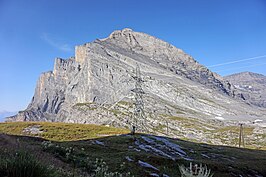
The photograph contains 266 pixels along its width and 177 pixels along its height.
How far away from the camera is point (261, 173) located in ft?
113

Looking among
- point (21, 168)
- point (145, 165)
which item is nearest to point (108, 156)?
point (145, 165)

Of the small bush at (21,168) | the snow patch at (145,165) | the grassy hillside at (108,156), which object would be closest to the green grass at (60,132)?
the grassy hillside at (108,156)

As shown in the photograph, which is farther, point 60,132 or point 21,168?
point 60,132

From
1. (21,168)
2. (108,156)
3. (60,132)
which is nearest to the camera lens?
(21,168)

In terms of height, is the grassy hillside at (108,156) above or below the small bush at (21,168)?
below

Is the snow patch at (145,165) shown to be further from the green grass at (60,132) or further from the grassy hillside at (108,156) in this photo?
the green grass at (60,132)

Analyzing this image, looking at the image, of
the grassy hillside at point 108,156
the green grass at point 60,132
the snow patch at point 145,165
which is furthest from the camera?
the green grass at point 60,132

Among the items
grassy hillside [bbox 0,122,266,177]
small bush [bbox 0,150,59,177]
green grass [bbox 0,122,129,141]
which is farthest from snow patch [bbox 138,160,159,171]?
green grass [bbox 0,122,129,141]

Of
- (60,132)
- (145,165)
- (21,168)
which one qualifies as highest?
(21,168)

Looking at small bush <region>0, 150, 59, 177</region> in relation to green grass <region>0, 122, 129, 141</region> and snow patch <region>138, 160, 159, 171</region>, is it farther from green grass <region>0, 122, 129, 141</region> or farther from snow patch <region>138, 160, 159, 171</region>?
green grass <region>0, 122, 129, 141</region>

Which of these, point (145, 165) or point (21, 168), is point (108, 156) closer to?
point (145, 165)

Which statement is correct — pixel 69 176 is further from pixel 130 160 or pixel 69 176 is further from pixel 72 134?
pixel 72 134

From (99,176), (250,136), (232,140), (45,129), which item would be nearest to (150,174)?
(99,176)

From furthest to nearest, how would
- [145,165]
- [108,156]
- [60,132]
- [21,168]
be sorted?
[60,132] → [108,156] → [145,165] → [21,168]
